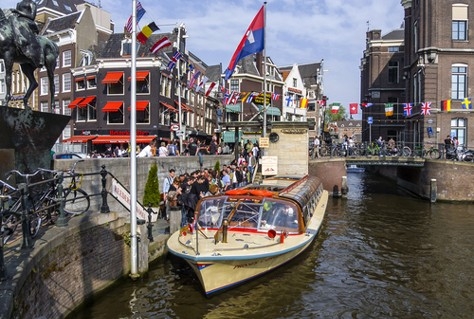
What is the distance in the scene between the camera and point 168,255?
44.4 feet

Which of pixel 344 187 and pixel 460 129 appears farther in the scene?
pixel 460 129

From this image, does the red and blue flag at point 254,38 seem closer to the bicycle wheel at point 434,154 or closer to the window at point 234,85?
the bicycle wheel at point 434,154

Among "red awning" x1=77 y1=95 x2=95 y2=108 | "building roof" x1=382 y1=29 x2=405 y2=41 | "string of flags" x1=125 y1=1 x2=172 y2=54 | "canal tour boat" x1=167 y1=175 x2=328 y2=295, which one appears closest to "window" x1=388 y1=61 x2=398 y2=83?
"building roof" x1=382 y1=29 x2=405 y2=41

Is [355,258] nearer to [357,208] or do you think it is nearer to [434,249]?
[434,249]

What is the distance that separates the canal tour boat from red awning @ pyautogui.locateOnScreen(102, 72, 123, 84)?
2884 centimetres

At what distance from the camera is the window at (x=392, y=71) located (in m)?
55.1

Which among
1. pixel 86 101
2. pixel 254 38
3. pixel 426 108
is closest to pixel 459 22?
pixel 426 108

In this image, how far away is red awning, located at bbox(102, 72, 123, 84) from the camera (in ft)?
126

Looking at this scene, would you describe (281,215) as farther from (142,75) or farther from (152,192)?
(142,75)

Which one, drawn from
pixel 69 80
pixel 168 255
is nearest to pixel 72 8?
pixel 69 80

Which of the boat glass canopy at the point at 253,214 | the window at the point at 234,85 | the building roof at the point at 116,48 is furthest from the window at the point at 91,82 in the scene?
the boat glass canopy at the point at 253,214

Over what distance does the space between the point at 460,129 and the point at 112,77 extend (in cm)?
3001

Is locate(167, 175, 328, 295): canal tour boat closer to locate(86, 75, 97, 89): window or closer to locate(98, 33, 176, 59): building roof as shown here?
locate(98, 33, 176, 59): building roof

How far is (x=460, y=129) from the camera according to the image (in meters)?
35.1
